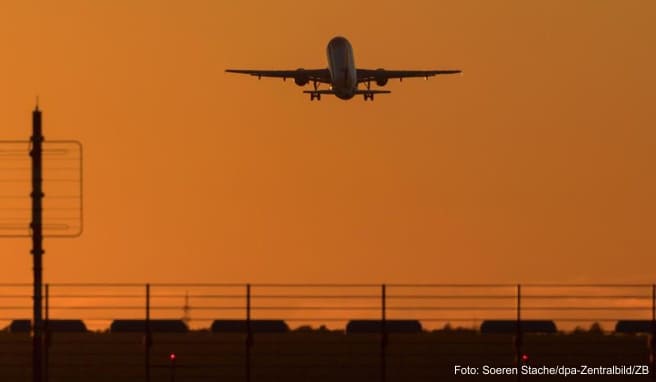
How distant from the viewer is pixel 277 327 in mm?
95188

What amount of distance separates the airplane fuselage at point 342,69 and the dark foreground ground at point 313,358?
24.0m

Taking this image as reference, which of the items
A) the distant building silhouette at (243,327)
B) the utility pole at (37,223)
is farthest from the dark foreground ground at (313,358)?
the utility pole at (37,223)

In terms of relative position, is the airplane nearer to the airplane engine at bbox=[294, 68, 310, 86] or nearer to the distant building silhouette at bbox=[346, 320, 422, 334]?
the airplane engine at bbox=[294, 68, 310, 86]

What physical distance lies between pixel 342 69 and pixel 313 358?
153ft

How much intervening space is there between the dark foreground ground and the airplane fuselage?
78.7 ft

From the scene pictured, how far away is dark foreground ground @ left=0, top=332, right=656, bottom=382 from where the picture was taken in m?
60.3

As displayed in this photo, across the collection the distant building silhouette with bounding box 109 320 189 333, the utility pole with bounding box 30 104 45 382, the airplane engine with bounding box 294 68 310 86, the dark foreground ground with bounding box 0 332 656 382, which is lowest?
the dark foreground ground with bounding box 0 332 656 382

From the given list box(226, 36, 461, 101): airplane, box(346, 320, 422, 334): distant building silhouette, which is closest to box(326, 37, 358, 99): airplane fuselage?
box(226, 36, 461, 101): airplane

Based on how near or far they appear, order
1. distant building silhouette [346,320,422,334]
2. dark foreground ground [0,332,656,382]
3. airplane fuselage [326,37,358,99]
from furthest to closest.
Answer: airplane fuselage [326,37,358,99] → distant building silhouette [346,320,422,334] → dark foreground ground [0,332,656,382]

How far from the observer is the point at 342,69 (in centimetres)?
12200

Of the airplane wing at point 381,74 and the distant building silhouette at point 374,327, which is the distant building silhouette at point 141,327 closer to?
the distant building silhouette at point 374,327

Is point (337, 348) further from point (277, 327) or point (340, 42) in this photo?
point (340, 42)

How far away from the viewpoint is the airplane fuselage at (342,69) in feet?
385

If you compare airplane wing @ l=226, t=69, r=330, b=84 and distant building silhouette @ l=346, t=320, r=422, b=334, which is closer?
distant building silhouette @ l=346, t=320, r=422, b=334
